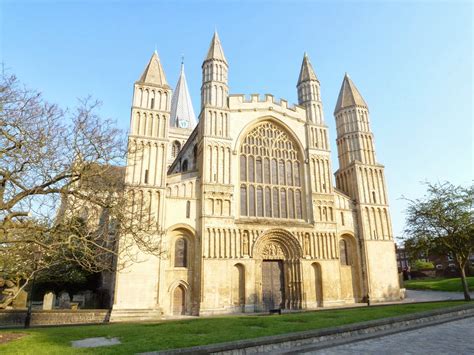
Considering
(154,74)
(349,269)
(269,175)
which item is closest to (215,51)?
(154,74)

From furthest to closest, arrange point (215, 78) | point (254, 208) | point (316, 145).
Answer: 1. point (316, 145)
2. point (215, 78)
3. point (254, 208)

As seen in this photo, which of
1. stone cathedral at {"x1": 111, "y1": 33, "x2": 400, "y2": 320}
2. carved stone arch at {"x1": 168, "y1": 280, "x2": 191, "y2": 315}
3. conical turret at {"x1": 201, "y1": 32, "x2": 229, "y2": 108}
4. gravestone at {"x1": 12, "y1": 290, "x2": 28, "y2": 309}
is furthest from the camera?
conical turret at {"x1": 201, "y1": 32, "x2": 229, "y2": 108}

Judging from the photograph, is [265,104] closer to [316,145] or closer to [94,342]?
[316,145]

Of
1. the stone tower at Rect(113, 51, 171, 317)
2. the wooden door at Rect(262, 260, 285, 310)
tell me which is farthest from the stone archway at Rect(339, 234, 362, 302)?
the stone tower at Rect(113, 51, 171, 317)

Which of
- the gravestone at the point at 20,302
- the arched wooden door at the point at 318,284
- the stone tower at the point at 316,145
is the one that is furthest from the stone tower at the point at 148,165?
the stone tower at the point at 316,145

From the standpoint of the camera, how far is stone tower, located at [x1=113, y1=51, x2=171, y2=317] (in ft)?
65.3

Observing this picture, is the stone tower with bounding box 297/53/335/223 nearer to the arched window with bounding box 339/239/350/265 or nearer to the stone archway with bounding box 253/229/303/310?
the arched window with bounding box 339/239/350/265

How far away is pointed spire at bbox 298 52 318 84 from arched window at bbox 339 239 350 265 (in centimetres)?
1498

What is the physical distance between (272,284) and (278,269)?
119cm

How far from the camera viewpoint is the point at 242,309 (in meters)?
21.9

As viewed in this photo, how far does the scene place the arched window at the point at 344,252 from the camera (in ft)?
88.7

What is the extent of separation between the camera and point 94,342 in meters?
9.84

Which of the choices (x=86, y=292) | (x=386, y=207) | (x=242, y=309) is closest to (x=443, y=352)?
(x=242, y=309)

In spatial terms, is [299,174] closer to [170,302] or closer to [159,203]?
[159,203]
